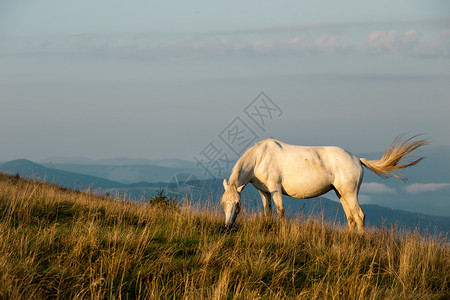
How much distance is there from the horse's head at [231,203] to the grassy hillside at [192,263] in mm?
274

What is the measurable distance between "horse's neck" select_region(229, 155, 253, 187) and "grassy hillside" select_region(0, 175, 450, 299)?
121cm

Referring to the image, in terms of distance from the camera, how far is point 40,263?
6.97 metres

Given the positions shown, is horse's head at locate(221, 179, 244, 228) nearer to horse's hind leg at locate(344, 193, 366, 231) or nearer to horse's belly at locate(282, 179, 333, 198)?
horse's belly at locate(282, 179, 333, 198)

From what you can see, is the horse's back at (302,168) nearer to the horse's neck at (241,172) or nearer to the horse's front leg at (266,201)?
the horse's neck at (241,172)

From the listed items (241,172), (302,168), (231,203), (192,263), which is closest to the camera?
(192,263)

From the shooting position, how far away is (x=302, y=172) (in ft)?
38.7

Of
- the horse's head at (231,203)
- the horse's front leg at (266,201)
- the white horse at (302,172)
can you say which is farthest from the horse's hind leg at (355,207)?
the horse's head at (231,203)

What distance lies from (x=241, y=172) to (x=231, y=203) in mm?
1185

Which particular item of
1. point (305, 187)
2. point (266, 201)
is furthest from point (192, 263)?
point (305, 187)

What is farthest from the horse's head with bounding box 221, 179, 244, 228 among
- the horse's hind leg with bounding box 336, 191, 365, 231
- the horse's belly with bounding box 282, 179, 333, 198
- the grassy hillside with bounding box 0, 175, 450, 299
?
the horse's hind leg with bounding box 336, 191, 365, 231

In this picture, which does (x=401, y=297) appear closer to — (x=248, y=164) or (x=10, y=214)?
(x=248, y=164)

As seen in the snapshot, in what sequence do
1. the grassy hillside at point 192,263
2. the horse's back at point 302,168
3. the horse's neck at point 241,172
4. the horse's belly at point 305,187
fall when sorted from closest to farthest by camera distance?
the grassy hillside at point 192,263
the horse's neck at point 241,172
the horse's back at point 302,168
the horse's belly at point 305,187

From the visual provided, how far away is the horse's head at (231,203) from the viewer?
10.3m

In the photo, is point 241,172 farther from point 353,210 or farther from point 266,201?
point 353,210
